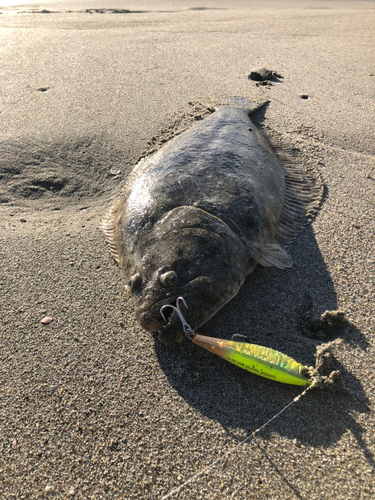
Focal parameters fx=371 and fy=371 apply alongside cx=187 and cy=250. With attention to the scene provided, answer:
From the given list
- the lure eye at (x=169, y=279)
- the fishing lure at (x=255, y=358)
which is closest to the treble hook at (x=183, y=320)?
the fishing lure at (x=255, y=358)

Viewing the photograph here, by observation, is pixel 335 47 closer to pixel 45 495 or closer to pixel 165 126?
pixel 165 126

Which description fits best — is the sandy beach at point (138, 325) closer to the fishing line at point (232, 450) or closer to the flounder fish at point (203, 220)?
the fishing line at point (232, 450)

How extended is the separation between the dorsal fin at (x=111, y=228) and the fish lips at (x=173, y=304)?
0.69 m

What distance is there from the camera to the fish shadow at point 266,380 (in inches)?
70.4

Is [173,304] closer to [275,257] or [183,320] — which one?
[183,320]

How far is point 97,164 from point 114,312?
2019mm

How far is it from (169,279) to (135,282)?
0.25m

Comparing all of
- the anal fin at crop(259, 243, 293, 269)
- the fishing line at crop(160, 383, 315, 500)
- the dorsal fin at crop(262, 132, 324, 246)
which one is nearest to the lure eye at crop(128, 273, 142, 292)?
the anal fin at crop(259, 243, 293, 269)

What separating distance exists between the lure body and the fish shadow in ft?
0.24

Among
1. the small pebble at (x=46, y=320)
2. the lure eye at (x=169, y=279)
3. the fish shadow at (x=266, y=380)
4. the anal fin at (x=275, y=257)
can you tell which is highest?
the lure eye at (x=169, y=279)

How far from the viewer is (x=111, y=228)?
9.87ft

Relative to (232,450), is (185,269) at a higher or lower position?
higher

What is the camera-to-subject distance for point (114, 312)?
7.92 ft

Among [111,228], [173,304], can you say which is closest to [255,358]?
[173,304]
